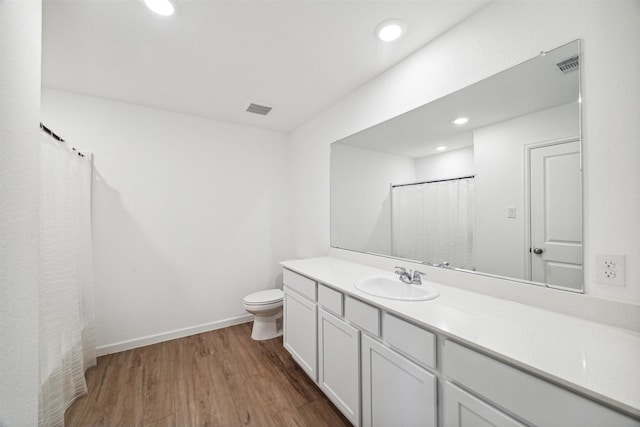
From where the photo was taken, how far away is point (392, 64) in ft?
6.21

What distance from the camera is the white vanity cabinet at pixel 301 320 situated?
1.83 metres

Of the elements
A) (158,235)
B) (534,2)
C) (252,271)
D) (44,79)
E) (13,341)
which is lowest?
(252,271)

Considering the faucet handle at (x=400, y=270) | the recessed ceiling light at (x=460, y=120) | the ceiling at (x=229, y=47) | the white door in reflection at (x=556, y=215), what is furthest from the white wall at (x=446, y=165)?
the ceiling at (x=229, y=47)

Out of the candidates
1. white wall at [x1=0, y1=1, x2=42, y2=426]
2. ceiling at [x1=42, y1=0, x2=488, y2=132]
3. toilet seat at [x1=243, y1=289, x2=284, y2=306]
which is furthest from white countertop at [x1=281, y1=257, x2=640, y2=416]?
ceiling at [x1=42, y1=0, x2=488, y2=132]

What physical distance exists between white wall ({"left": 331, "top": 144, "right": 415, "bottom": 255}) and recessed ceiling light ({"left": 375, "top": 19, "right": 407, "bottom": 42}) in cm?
81

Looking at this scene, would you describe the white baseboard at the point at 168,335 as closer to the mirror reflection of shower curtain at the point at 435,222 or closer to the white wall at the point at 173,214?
the white wall at the point at 173,214

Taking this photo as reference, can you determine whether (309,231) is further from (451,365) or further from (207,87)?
(451,365)

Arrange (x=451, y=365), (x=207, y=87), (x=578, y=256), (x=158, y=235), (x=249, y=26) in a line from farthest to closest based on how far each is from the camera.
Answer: (x=158, y=235) < (x=207, y=87) < (x=249, y=26) < (x=578, y=256) < (x=451, y=365)

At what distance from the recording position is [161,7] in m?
1.38

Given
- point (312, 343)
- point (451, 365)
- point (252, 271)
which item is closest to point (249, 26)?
point (451, 365)

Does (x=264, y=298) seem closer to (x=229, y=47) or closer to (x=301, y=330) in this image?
(x=301, y=330)

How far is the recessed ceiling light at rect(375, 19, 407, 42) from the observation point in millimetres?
1497

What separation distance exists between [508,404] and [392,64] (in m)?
2.09

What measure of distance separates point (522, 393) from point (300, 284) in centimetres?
149
